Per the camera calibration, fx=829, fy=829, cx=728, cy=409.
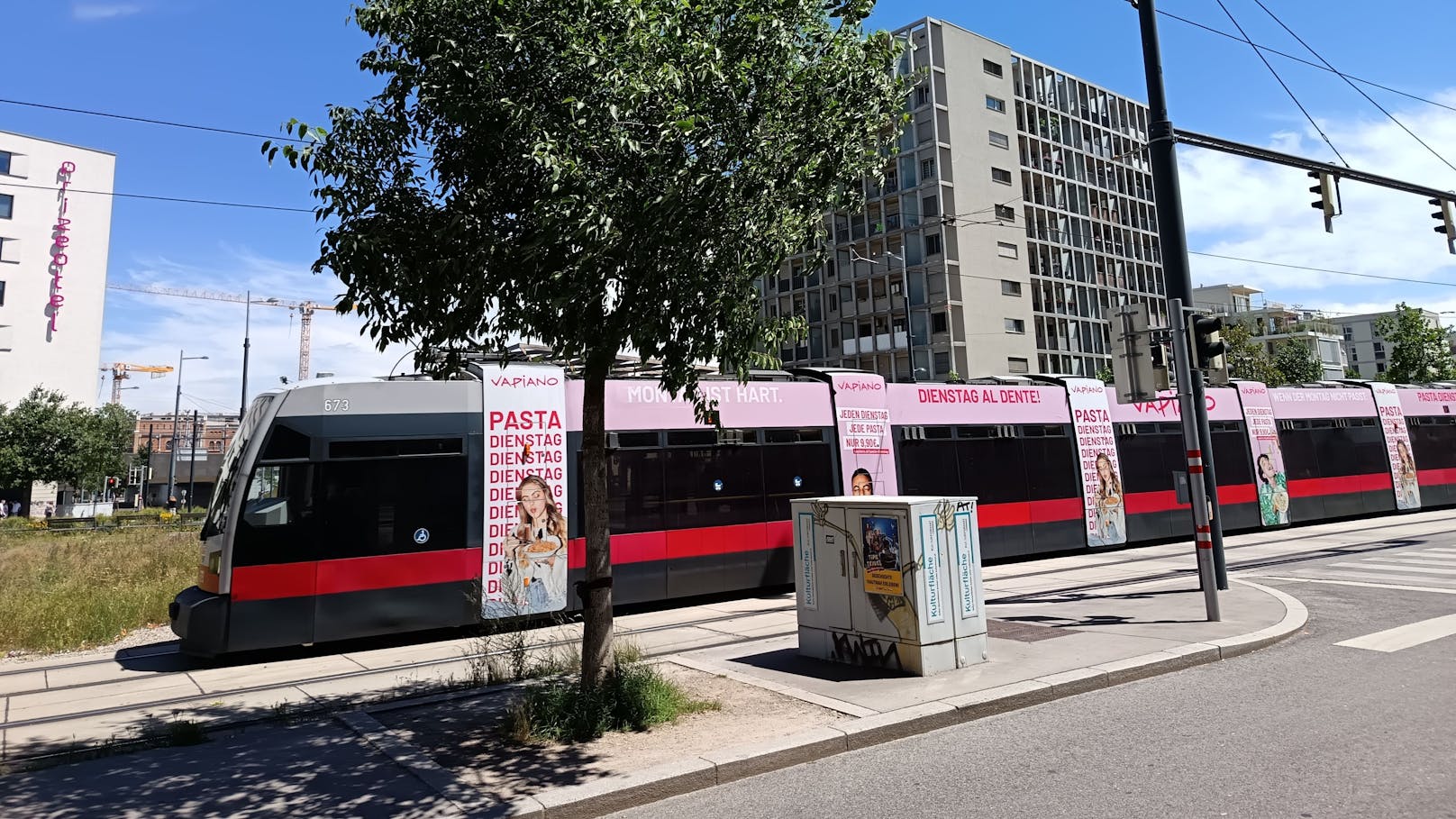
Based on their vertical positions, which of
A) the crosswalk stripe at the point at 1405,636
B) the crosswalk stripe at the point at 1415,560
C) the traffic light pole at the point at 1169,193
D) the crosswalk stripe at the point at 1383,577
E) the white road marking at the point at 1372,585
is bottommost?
the crosswalk stripe at the point at 1405,636

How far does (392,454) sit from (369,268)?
4.70 metres

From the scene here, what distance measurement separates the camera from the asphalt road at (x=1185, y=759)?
4.39 meters

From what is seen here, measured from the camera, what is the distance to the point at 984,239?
54.0 meters

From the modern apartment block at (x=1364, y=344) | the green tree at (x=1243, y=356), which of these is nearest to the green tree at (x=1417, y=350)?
the green tree at (x=1243, y=356)

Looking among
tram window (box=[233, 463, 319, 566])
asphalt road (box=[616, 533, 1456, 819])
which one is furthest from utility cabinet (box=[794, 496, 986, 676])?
tram window (box=[233, 463, 319, 566])

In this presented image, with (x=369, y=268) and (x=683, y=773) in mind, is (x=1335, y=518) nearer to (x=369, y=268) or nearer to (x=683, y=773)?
(x=683, y=773)

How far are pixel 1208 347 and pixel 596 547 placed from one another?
8.05 meters

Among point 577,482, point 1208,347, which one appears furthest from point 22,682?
point 1208,347

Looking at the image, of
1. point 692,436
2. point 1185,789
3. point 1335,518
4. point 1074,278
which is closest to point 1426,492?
point 1335,518

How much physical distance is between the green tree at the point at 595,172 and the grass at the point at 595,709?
0.23 metres

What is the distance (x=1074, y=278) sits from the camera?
197 ft

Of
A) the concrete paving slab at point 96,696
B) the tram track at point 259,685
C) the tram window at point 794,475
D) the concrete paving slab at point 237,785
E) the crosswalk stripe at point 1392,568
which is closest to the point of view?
the concrete paving slab at point 237,785

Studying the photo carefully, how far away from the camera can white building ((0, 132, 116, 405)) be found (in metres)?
50.4

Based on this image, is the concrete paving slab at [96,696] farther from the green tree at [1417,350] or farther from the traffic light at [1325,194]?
the green tree at [1417,350]
